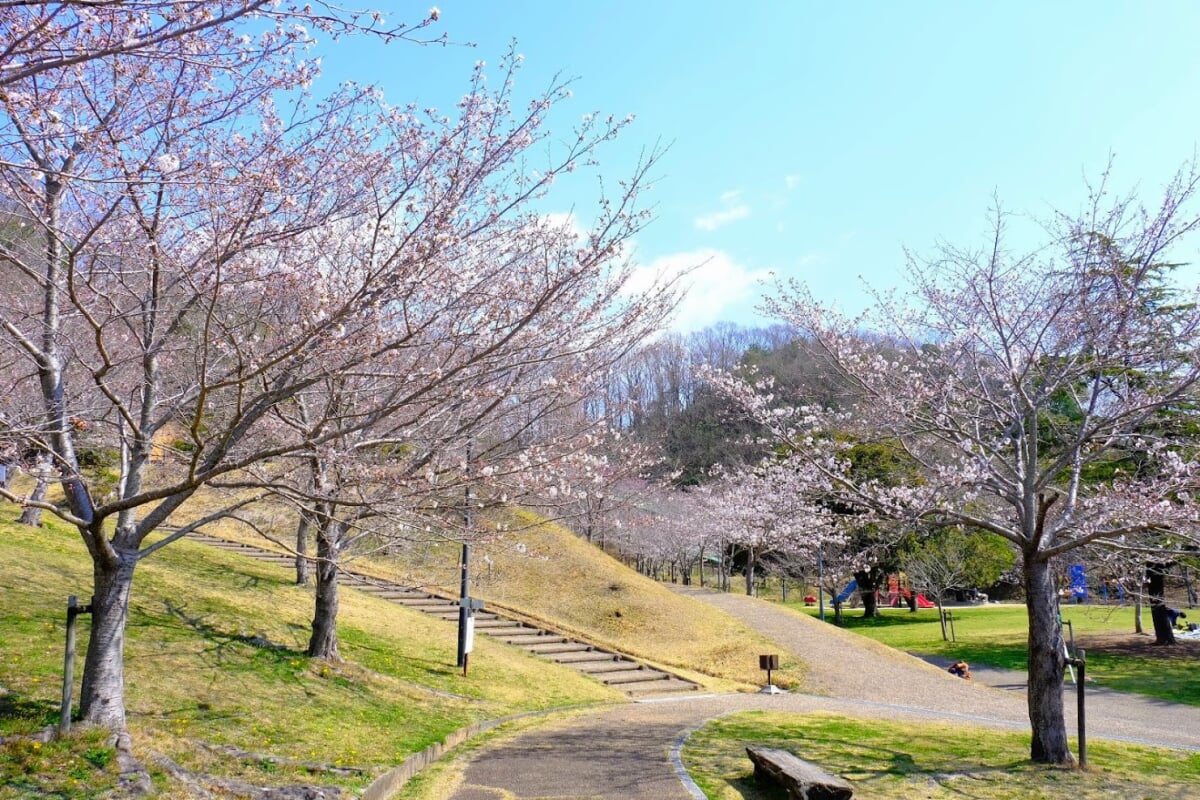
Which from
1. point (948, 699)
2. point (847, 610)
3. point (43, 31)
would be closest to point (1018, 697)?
point (948, 699)

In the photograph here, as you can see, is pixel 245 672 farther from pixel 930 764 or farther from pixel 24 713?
pixel 930 764

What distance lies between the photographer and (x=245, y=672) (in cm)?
887

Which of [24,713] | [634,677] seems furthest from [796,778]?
[634,677]

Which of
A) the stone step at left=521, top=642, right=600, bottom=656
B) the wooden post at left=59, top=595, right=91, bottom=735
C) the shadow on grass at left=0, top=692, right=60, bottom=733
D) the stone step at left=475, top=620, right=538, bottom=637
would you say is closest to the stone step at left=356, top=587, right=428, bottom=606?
the stone step at left=475, top=620, right=538, bottom=637

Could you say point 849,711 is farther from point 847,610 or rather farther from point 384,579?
point 847,610

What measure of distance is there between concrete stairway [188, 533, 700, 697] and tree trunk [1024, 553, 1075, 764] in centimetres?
751

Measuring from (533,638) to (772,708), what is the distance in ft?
19.6

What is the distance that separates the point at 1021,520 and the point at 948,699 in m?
8.20

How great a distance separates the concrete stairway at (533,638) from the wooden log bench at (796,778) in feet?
24.6

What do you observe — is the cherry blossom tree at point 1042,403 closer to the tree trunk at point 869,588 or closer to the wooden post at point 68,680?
the wooden post at point 68,680

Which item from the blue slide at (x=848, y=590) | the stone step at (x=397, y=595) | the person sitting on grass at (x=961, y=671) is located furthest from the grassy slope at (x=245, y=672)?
the blue slide at (x=848, y=590)

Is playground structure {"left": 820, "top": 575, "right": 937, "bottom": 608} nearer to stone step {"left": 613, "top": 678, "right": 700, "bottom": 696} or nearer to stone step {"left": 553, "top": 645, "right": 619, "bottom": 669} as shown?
stone step {"left": 553, "top": 645, "right": 619, "bottom": 669}

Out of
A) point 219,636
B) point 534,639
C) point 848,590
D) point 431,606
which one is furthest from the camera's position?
point 848,590

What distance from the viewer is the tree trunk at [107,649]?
5871 mm
